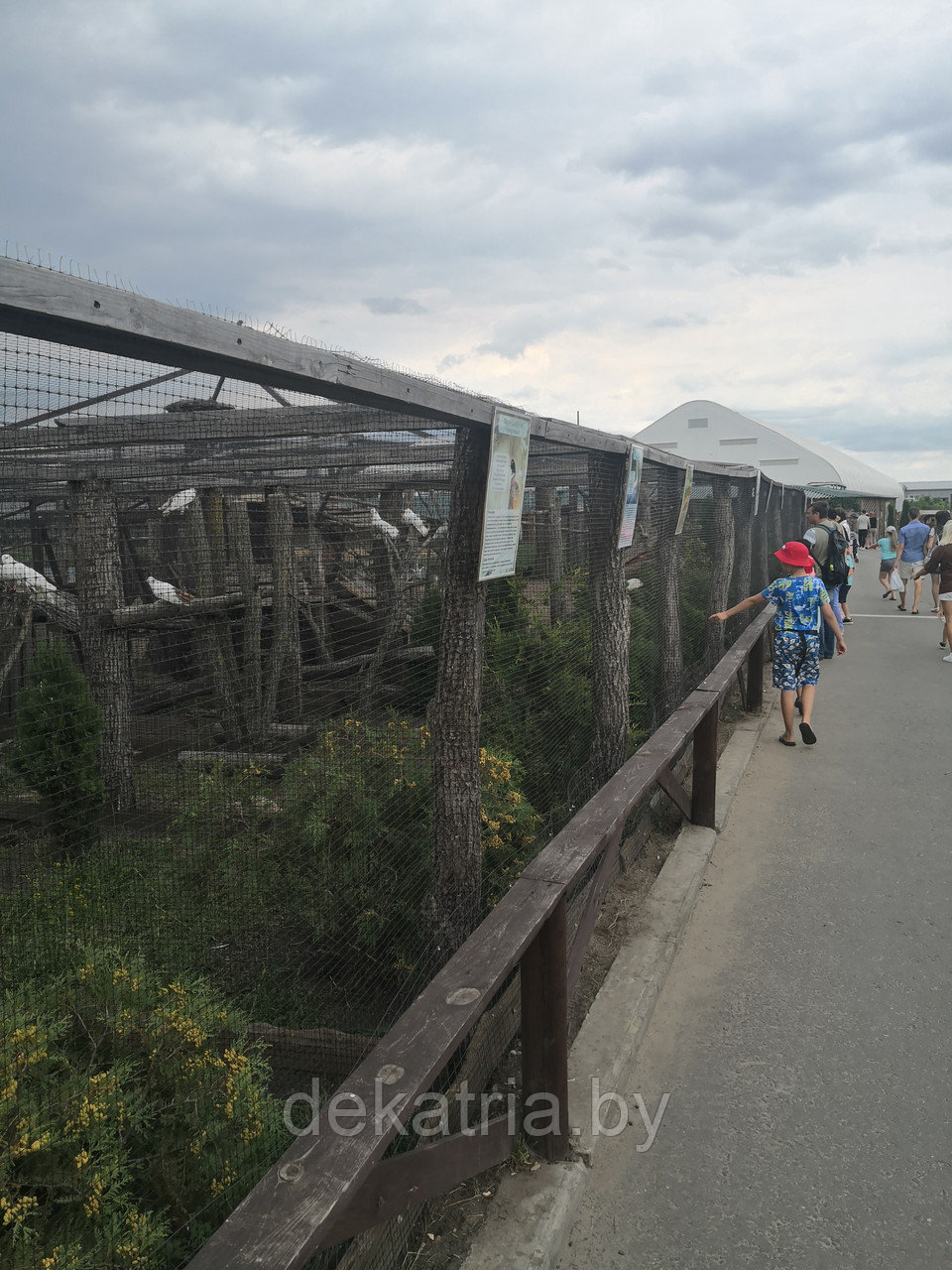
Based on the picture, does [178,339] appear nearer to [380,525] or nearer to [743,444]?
[380,525]

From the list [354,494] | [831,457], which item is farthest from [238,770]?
[831,457]

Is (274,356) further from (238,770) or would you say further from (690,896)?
(238,770)

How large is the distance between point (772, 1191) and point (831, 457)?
150 feet

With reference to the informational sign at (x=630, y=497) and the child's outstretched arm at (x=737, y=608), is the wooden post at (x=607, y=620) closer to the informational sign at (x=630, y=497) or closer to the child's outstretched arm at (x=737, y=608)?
the informational sign at (x=630, y=497)

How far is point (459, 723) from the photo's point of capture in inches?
131

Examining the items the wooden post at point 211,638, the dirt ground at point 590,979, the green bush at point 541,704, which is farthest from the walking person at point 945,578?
the wooden post at point 211,638

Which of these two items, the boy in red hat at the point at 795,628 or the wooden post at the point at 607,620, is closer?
the wooden post at the point at 607,620

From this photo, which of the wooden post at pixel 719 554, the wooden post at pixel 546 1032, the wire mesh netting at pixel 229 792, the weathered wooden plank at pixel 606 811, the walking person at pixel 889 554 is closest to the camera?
the wire mesh netting at pixel 229 792

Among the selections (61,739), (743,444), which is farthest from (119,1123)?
(743,444)

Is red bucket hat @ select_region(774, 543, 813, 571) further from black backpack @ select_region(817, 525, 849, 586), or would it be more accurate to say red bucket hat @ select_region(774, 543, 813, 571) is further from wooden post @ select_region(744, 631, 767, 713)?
black backpack @ select_region(817, 525, 849, 586)

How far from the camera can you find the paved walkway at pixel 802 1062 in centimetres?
234

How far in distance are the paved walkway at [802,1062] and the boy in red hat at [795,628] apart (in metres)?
1.21

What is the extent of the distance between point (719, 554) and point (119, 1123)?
7002 mm

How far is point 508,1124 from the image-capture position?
7.97 feet
